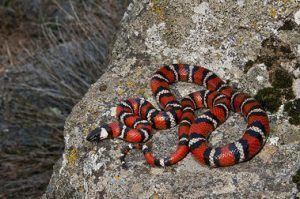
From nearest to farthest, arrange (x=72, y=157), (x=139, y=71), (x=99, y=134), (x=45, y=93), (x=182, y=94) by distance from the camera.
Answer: (x=99, y=134) < (x=72, y=157) < (x=182, y=94) < (x=139, y=71) < (x=45, y=93)

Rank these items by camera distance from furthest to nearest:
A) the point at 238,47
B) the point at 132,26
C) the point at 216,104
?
the point at 132,26, the point at 238,47, the point at 216,104

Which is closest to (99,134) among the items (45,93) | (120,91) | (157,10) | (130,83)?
(120,91)

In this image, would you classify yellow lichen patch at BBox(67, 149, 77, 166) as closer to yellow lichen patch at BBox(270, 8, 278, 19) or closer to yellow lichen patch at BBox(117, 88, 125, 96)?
yellow lichen patch at BBox(117, 88, 125, 96)

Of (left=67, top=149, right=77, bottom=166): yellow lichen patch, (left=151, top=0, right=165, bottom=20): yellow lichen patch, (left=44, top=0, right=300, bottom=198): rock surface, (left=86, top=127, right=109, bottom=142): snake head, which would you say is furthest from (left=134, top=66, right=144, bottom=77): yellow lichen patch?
(left=67, top=149, right=77, bottom=166): yellow lichen patch

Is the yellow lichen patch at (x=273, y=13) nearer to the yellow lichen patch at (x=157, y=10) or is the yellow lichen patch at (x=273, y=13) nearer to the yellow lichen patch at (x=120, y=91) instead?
the yellow lichen patch at (x=157, y=10)

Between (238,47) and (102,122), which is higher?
(238,47)

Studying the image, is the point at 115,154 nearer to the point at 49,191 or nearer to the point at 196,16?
the point at 49,191

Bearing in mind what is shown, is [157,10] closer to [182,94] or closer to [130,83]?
[130,83]

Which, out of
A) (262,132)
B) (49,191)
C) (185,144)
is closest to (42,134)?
(49,191)
